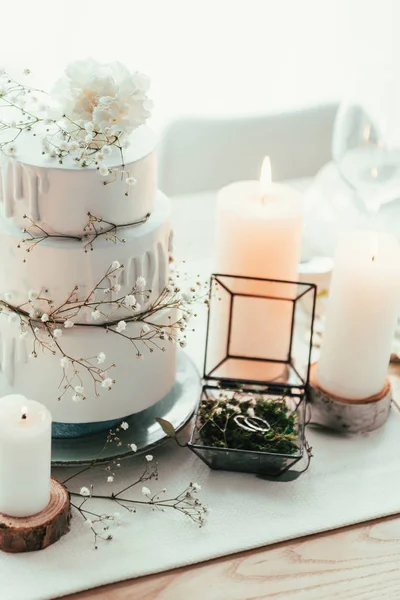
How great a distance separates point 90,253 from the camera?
2.99 feet

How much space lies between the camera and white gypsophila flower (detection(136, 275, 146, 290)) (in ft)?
3.09

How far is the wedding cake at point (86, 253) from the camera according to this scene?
34.5 inches

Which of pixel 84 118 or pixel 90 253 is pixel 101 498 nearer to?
pixel 90 253

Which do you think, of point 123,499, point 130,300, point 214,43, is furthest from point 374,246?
point 214,43

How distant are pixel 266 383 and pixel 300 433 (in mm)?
94

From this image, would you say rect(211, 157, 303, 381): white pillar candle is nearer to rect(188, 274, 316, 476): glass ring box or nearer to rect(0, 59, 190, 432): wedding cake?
rect(188, 274, 316, 476): glass ring box

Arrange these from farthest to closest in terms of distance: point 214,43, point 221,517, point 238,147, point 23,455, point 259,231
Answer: point 214,43, point 238,147, point 259,231, point 221,517, point 23,455

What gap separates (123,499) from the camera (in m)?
0.97

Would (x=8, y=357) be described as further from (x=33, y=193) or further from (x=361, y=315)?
(x=361, y=315)

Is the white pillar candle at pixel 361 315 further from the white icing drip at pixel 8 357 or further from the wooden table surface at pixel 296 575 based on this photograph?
the white icing drip at pixel 8 357

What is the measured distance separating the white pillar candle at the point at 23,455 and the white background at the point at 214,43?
1.53 metres

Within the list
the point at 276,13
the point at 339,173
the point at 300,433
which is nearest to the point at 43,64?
the point at 276,13

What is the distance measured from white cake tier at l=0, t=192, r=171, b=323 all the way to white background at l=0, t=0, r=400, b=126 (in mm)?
1399

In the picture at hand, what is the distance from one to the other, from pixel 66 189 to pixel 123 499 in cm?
36
